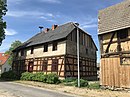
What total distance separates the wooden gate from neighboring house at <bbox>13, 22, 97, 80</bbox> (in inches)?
305

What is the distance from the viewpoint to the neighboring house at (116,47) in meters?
15.0

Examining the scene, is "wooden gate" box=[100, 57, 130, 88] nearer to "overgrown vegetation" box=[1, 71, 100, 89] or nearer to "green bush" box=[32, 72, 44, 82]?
"overgrown vegetation" box=[1, 71, 100, 89]

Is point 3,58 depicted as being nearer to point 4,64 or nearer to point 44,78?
point 4,64

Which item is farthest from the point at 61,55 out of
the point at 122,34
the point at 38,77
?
the point at 122,34

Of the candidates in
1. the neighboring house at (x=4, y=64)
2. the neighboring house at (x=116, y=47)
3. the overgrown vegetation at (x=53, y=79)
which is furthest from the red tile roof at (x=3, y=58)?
the neighboring house at (x=116, y=47)

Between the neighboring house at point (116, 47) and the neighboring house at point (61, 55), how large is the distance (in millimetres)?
5734

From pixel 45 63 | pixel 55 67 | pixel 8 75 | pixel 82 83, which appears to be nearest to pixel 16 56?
pixel 8 75

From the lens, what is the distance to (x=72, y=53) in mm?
26031

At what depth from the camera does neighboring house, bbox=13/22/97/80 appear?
81.4 feet

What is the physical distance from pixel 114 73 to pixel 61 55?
1057 cm

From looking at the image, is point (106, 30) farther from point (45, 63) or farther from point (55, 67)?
point (45, 63)

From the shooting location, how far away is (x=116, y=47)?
1589 cm

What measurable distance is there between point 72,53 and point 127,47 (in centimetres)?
1179

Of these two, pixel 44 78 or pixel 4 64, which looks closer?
pixel 44 78
